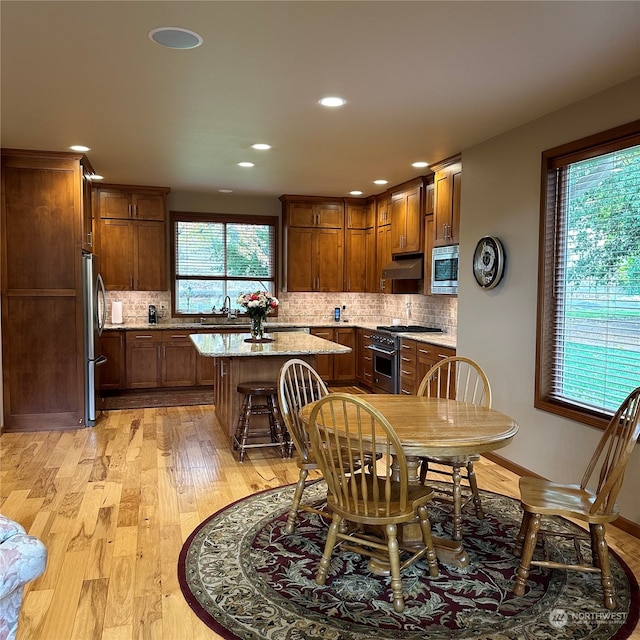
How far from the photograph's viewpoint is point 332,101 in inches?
138

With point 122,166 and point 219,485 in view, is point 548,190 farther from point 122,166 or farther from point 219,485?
point 122,166

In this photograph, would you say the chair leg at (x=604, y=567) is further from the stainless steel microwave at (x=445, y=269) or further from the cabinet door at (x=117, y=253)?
the cabinet door at (x=117, y=253)

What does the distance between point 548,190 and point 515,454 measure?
6.48 feet

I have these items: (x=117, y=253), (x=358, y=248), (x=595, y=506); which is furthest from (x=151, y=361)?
(x=595, y=506)

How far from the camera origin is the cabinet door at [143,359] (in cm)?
670

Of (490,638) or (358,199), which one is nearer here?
(490,638)

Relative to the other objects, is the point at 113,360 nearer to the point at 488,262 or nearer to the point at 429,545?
the point at 488,262

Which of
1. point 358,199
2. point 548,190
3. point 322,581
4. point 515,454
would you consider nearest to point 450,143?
point 548,190

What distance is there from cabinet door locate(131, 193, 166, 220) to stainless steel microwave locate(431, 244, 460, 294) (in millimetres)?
3555

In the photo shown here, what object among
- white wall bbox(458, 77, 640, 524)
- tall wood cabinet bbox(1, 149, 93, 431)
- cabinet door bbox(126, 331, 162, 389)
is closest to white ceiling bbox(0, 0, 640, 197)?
white wall bbox(458, 77, 640, 524)

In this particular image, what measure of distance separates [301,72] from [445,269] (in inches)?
108

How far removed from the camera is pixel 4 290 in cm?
504

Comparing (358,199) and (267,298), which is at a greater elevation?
(358,199)

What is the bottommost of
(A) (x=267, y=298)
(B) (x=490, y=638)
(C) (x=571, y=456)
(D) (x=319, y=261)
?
(B) (x=490, y=638)
